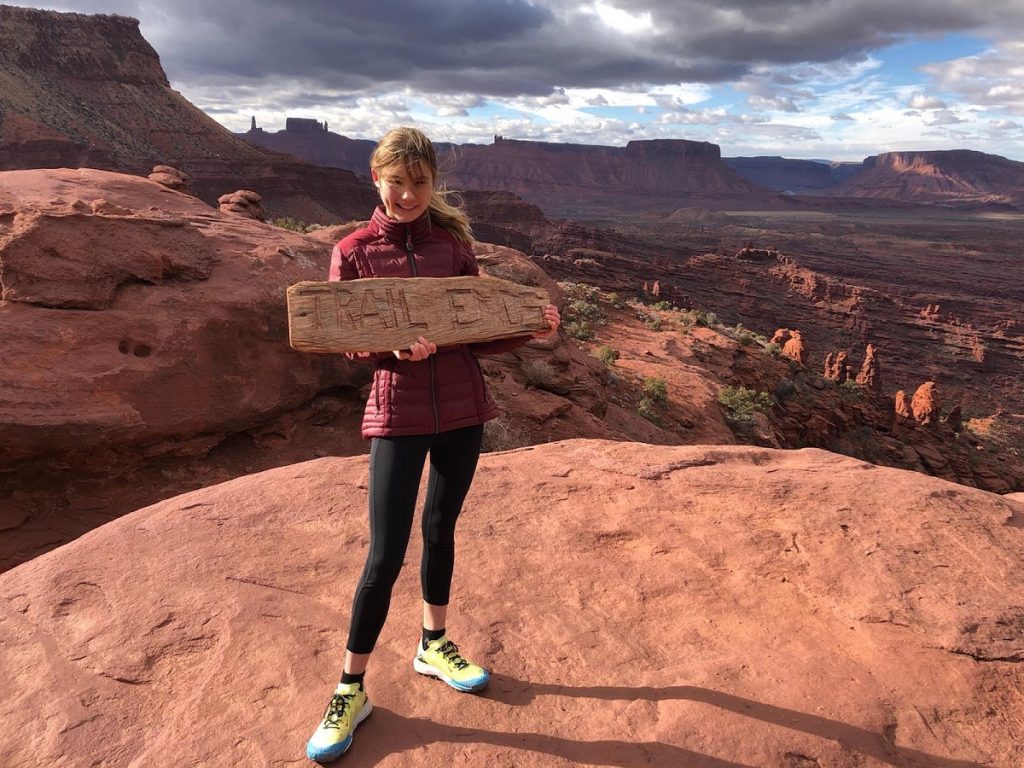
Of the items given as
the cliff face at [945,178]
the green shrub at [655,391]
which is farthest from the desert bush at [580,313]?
the cliff face at [945,178]

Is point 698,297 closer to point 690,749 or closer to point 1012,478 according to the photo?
point 1012,478

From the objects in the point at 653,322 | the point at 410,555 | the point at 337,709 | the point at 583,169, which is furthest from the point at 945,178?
the point at 337,709

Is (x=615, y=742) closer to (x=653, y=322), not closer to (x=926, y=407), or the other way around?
(x=653, y=322)

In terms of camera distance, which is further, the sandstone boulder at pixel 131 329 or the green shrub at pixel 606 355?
the green shrub at pixel 606 355

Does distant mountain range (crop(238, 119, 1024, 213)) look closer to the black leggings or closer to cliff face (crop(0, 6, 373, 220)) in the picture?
cliff face (crop(0, 6, 373, 220))

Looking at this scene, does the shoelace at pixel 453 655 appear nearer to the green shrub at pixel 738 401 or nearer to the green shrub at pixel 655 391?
the green shrub at pixel 655 391

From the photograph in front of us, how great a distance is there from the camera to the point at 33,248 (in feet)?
18.4

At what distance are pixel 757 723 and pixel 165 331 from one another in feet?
18.6

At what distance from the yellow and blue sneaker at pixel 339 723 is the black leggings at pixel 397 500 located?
15 cm

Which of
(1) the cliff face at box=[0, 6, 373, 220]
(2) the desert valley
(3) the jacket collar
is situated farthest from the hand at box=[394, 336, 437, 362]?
(1) the cliff face at box=[0, 6, 373, 220]

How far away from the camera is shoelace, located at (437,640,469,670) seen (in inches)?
103

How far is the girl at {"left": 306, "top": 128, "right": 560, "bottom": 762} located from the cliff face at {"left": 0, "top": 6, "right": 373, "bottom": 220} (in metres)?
47.3

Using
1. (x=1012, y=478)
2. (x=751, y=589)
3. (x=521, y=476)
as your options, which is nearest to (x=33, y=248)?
(x=521, y=476)

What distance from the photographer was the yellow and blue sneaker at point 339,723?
2258mm
